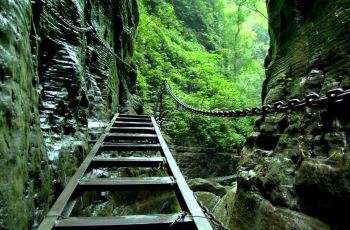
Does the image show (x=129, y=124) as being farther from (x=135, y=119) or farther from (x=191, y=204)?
(x=191, y=204)

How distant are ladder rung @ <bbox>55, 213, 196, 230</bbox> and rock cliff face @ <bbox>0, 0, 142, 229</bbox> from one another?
0.36 meters

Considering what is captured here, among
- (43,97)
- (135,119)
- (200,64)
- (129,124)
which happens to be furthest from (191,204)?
(200,64)

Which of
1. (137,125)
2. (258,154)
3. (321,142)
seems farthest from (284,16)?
(137,125)

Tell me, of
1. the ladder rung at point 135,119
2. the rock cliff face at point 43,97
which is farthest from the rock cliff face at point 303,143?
the ladder rung at point 135,119

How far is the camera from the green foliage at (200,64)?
40.2 feet

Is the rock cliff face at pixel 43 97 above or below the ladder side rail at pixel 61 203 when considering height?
above

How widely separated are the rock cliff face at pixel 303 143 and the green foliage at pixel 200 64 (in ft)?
23.7

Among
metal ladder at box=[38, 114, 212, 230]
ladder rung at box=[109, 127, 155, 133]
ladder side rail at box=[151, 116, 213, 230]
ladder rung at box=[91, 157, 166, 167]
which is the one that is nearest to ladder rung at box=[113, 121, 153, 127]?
ladder rung at box=[109, 127, 155, 133]

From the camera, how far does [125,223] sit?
2.26 m

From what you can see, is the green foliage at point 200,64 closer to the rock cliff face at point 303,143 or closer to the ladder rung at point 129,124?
the ladder rung at point 129,124

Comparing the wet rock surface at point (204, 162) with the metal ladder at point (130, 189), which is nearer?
the metal ladder at point (130, 189)

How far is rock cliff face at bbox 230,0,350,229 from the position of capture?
2.84m

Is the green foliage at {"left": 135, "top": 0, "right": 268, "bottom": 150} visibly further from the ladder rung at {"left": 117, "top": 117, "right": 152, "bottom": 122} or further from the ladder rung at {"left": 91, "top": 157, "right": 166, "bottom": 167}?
the ladder rung at {"left": 91, "top": 157, "right": 166, "bottom": 167}

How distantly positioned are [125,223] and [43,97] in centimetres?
249
